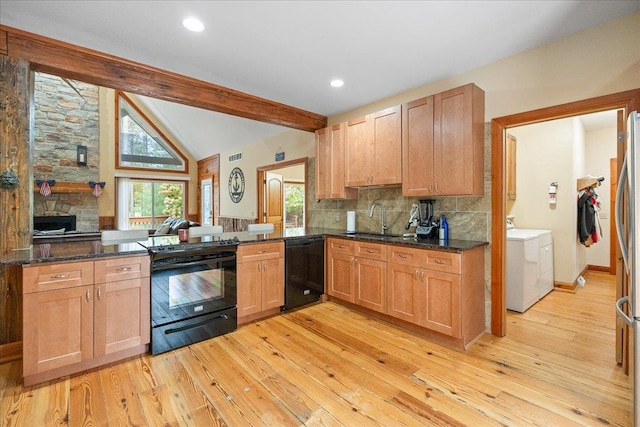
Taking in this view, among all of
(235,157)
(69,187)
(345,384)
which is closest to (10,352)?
(345,384)

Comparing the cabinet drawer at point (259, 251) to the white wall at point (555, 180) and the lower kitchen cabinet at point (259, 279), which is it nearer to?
the lower kitchen cabinet at point (259, 279)

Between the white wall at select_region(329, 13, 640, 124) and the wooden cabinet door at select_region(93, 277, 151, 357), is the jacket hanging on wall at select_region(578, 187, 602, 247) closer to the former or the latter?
the white wall at select_region(329, 13, 640, 124)

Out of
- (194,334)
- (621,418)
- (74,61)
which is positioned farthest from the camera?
(194,334)

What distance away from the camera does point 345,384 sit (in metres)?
2.12

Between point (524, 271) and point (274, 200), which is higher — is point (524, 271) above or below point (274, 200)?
below

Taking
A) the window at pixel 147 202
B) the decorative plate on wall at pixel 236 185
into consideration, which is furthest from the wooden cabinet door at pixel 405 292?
the window at pixel 147 202

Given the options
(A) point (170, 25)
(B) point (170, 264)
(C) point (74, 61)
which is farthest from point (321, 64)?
(B) point (170, 264)

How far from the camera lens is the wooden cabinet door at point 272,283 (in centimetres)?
330

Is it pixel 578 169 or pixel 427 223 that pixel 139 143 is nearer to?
pixel 427 223

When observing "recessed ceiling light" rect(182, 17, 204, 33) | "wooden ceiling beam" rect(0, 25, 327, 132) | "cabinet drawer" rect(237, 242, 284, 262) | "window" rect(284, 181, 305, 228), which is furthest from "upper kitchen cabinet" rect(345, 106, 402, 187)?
"window" rect(284, 181, 305, 228)

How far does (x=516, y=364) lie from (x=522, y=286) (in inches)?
56.5

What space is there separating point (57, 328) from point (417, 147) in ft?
11.3

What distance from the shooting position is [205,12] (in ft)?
6.98

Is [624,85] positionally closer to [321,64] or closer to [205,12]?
[321,64]
